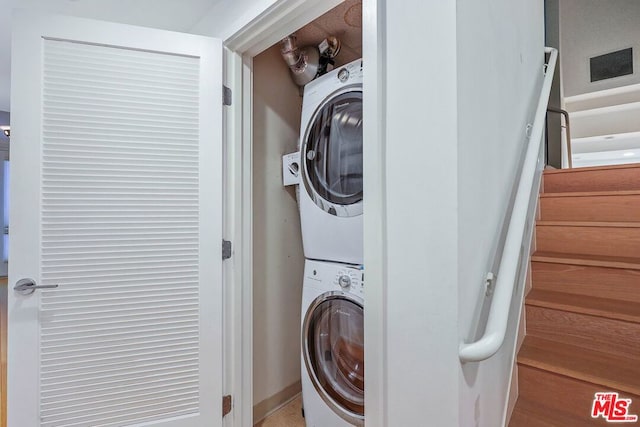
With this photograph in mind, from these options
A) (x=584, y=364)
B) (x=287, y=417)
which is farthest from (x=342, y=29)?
(x=287, y=417)

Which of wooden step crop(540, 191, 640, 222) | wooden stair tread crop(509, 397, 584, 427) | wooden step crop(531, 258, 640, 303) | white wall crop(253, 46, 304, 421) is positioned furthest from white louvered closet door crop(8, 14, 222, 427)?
wooden step crop(540, 191, 640, 222)

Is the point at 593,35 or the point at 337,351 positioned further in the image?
the point at 593,35

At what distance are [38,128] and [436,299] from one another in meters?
1.69

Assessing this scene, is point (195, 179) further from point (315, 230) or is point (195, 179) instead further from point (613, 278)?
point (613, 278)

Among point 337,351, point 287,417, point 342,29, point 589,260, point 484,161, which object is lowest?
point 287,417

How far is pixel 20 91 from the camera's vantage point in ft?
4.18

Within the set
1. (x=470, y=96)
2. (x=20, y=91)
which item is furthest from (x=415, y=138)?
(x=20, y=91)

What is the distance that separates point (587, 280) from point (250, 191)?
164 cm

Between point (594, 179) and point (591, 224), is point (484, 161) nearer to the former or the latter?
point (591, 224)

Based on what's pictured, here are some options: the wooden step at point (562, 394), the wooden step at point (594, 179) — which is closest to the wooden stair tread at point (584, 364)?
the wooden step at point (562, 394)

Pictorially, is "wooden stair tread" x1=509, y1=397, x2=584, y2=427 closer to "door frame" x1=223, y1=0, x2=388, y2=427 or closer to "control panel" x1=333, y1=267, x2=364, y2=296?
"door frame" x1=223, y1=0, x2=388, y2=427

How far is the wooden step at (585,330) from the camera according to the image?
3.65 feet

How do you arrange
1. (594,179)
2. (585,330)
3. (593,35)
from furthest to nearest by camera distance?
(593,35) → (594,179) → (585,330)

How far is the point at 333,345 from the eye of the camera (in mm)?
1649
